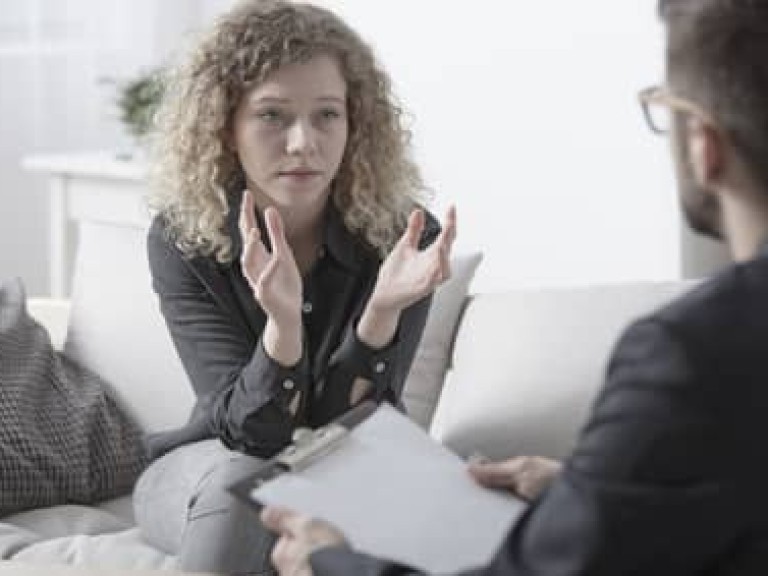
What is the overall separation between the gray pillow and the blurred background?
90 centimetres

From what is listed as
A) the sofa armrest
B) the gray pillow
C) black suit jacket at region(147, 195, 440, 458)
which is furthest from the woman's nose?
the sofa armrest

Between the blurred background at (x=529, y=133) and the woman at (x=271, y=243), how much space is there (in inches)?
30.4

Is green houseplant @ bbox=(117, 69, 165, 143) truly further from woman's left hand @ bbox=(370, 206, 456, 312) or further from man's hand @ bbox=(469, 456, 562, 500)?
man's hand @ bbox=(469, 456, 562, 500)

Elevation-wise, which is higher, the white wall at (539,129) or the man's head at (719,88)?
the man's head at (719,88)

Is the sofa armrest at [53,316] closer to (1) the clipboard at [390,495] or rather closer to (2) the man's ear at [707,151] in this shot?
(1) the clipboard at [390,495]

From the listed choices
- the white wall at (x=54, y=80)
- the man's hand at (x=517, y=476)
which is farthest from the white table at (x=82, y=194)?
the man's hand at (x=517, y=476)

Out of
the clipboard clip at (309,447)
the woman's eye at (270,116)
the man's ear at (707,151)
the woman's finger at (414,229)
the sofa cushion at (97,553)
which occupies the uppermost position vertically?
the man's ear at (707,151)

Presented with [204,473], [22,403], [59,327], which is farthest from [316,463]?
[59,327]

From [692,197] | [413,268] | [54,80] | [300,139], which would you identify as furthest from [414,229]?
[54,80]

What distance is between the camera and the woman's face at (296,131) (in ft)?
7.25

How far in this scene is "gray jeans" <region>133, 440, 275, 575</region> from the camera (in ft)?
6.51

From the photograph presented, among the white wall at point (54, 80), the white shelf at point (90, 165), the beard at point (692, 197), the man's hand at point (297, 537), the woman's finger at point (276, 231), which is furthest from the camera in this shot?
the white wall at point (54, 80)

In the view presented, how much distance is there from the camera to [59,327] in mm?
2713

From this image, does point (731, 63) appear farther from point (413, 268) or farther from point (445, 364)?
point (445, 364)
